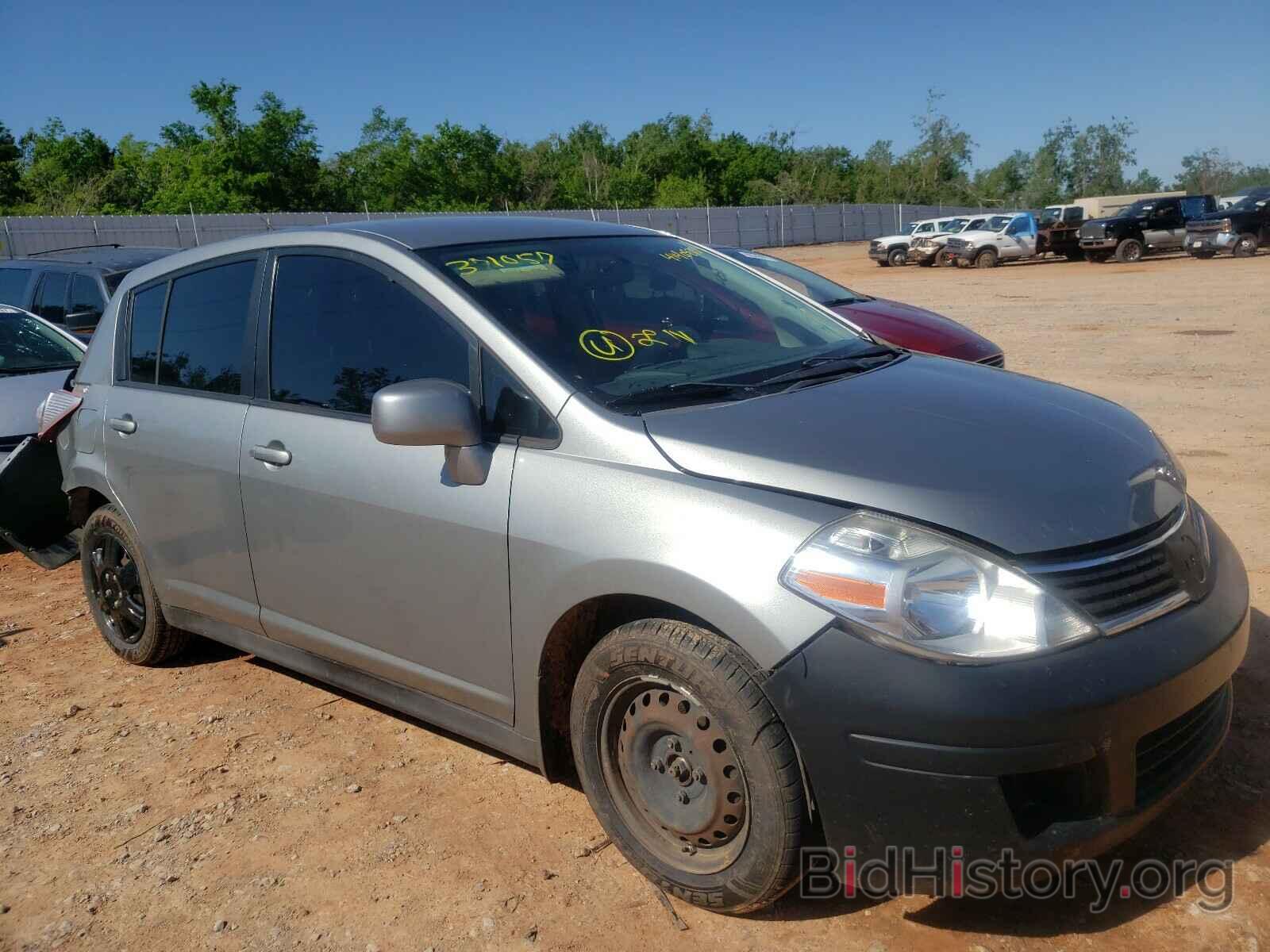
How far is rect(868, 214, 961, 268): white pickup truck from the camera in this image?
116 feet

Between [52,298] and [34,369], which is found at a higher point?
[52,298]

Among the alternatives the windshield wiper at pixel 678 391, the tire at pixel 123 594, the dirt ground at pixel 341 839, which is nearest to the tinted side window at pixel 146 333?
the tire at pixel 123 594

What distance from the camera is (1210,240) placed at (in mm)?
28031

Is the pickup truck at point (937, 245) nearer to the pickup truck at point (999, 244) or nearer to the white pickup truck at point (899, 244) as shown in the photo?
the white pickup truck at point (899, 244)

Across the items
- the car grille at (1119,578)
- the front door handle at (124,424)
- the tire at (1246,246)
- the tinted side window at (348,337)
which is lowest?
the car grille at (1119,578)

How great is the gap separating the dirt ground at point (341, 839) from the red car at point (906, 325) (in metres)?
2.42

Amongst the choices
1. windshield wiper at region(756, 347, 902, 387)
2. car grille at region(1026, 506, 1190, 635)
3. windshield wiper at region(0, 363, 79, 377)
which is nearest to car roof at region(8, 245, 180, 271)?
windshield wiper at region(0, 363, 79, 377)

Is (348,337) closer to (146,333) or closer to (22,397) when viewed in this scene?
(146,333)

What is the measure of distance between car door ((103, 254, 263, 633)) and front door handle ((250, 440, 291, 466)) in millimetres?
149

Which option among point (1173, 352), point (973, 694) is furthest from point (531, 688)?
point (1173, 352)

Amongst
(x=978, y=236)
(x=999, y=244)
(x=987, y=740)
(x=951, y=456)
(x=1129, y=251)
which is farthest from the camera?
(x=978, y=236)

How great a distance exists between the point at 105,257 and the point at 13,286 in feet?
2.85

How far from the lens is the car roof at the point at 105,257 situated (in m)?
9.46

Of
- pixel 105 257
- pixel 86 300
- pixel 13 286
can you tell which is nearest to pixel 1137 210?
pixel 105 257
